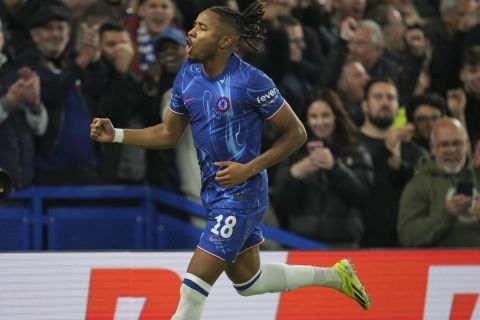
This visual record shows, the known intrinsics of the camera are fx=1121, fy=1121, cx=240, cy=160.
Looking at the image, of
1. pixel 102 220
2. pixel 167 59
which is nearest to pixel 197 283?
pixel 102 220

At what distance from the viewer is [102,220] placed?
8484mm

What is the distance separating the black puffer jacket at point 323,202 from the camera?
8.63m

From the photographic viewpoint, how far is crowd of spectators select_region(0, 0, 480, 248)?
840cm

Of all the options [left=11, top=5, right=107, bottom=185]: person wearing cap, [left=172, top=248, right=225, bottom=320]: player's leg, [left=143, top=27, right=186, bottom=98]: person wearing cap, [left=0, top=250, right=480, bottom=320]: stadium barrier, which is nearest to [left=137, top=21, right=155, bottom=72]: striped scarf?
[left=143, top=27, right=186, bottom=98]: person wearing cap

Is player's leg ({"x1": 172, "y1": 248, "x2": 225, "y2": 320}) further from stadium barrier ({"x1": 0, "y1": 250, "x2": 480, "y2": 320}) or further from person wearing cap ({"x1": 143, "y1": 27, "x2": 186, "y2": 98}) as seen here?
person wearing cap ({"x1": 143, "y1": 27, "x2": 186, "y2": 98})

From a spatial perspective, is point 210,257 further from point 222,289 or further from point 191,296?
point 222,289

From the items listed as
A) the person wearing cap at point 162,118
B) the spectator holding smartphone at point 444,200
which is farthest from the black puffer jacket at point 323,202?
the person wearing cap at point 162,118

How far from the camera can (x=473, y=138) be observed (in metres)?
9.80

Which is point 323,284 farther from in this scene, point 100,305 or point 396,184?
point 396,184

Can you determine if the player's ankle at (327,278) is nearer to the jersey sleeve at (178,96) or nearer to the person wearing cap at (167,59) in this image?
the jersey sleeve at (178,96)

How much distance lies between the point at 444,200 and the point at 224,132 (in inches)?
125

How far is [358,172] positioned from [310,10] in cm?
251

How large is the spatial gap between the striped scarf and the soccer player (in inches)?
128

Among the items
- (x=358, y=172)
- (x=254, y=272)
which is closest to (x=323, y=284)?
(x=254, y=272)
